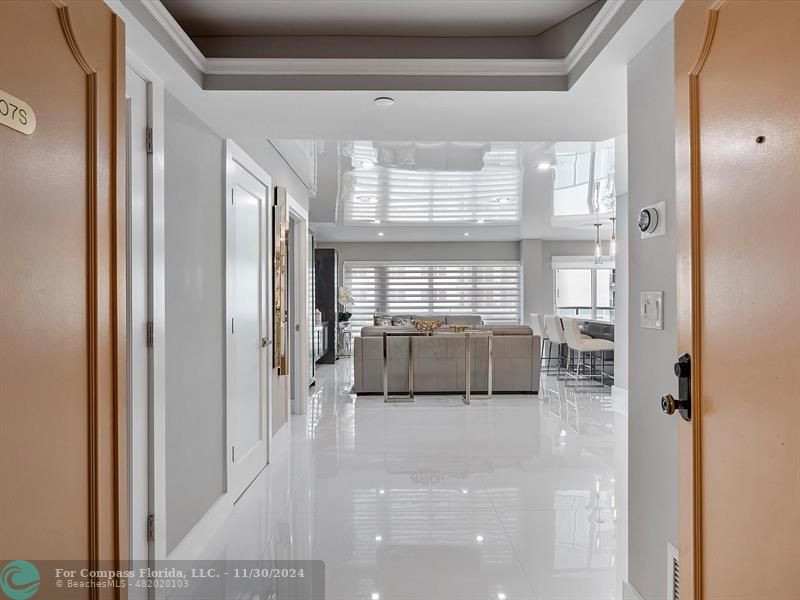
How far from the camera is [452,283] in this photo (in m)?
10.6

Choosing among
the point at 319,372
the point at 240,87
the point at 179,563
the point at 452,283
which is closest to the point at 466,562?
the point at 179,563

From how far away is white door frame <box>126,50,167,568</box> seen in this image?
1.92 metres

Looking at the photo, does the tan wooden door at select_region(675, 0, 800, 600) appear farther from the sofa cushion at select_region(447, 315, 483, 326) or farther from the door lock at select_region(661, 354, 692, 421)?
the sofa cushion at select_region(447, 315, 483, 326)

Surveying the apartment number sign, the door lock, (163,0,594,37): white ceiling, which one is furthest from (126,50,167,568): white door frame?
the door lock

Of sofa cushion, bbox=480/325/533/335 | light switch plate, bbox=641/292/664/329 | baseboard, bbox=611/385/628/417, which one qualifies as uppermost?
light switch plate, bbox=641/292/664/329

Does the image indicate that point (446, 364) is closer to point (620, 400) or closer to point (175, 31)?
point (620, 400)

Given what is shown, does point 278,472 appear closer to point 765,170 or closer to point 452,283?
point 765,170

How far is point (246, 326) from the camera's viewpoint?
311 centimetres

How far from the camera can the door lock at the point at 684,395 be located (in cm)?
128

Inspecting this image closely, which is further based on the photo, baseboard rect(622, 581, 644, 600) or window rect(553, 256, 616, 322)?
window rect(553, 256, 616, 322)

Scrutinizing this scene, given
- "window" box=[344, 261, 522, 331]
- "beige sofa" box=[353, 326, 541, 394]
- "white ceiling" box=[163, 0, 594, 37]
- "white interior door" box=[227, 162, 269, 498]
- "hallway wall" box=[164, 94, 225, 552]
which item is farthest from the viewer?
"window" box=[344, 261, 522, 331]

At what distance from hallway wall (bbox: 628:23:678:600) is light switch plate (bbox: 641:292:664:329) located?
2 cm

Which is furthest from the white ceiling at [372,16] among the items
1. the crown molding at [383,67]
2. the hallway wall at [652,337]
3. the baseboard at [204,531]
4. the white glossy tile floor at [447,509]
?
the white glossy tile floor at [447,509]

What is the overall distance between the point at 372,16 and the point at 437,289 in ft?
28.2
